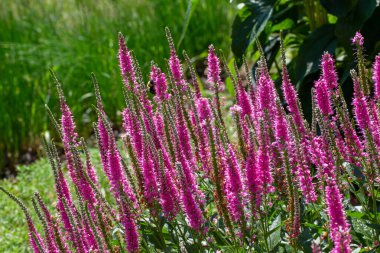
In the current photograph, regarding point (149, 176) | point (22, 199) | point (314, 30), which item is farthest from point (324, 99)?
point (22, 199)

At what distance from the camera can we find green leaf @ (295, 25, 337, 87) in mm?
4398

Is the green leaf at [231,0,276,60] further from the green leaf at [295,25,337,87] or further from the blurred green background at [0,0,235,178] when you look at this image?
the blurred green background at [0,0,235,178]

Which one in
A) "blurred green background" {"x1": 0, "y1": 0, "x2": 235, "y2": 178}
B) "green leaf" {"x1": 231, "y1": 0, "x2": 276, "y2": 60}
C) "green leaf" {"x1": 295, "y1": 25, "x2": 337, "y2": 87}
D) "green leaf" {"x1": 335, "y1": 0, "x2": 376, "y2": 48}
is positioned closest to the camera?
"green leaf" {"x1": 335, "y1": 0, "x2": 376, "y2": 48}

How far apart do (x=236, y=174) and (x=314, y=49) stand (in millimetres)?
2302

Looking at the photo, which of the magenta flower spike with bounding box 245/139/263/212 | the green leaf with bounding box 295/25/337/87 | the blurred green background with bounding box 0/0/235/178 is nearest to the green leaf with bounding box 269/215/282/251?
the magenta flower spike with bounding box 245/139/263/212

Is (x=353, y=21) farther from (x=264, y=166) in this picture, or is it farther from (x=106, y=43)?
(x=106, y=43)

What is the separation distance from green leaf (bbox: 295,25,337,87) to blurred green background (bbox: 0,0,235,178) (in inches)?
98.4

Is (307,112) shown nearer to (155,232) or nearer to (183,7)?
(155,232)

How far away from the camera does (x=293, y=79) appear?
457 cm

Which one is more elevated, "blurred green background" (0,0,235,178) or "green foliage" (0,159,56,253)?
"blurred green background" (0,0,235,178)

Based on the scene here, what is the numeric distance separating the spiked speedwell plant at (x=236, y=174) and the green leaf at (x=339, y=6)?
1.43m

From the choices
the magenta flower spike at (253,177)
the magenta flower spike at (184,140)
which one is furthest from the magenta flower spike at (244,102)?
the magenta flower spike at (253,177)

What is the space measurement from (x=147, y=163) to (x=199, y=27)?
621 cm

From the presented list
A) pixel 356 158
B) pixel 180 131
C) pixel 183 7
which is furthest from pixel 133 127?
pixel 183 7
